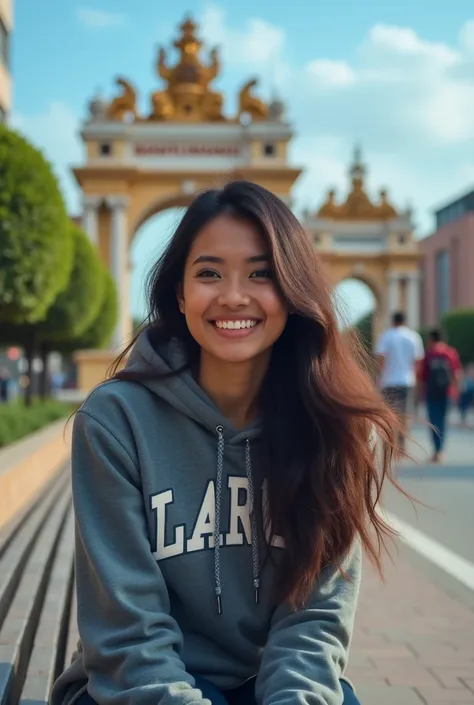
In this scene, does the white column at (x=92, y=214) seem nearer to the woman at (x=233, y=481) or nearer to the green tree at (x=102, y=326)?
the green tree at (x=102, y=326)

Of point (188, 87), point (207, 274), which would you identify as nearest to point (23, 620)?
point (207, 274)

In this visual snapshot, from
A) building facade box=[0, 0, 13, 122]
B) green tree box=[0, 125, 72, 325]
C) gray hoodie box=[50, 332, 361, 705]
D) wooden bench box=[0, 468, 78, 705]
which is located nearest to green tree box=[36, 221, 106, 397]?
green tree box=[0, 125, 72, 325]

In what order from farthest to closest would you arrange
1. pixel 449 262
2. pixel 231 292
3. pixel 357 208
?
pixel 449 262 → pixel 357 208 → pixel 231 292

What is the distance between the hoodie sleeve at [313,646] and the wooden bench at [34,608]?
2.49 ft

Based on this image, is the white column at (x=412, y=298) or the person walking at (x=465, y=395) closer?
the person walking at (x=465, y=395)

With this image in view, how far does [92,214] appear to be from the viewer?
124 ft

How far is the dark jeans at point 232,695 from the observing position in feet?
7.21

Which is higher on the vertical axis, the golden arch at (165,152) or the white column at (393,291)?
the golden arch at (165,152)

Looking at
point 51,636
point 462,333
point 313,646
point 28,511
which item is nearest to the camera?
point 313,646

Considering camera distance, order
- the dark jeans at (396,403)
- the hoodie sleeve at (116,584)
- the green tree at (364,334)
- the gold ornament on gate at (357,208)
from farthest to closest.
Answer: the gold ornament on gate at (357,208)
the green tree at (364,334)
the dark jeans at (396,403)
the hoodie sleeve at (116,584)

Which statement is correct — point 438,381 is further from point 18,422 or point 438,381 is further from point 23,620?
point 23,620

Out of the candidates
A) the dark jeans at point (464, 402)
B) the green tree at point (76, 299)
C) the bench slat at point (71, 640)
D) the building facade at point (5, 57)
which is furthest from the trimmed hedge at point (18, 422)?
the building facade at point (5, 57)

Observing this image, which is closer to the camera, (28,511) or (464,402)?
(28,511)

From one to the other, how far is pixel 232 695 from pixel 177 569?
355 millimetres
